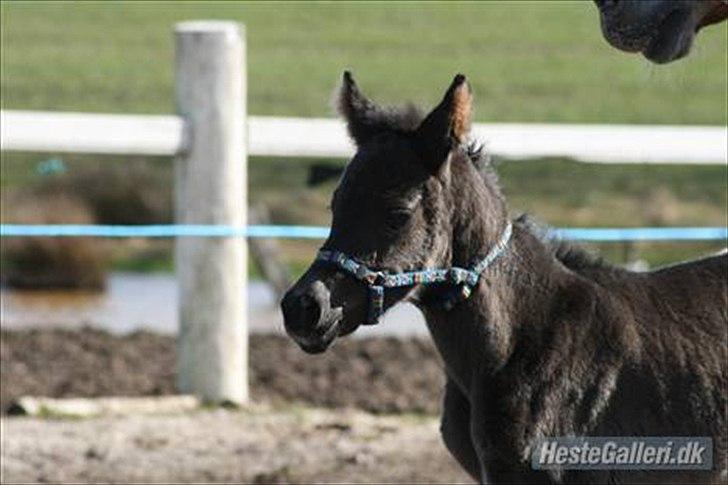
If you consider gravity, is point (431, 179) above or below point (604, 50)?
above

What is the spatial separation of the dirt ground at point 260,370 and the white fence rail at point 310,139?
1030 millimetres

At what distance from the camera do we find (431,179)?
224 inches

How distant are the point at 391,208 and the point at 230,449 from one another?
3.03 meters

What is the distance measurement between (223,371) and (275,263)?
6.72ft

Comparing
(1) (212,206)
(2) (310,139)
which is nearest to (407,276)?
(1) (212,206)

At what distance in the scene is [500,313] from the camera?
589cm

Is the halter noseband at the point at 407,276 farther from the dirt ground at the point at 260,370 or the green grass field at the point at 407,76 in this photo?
the green grass field at the point at 407,76

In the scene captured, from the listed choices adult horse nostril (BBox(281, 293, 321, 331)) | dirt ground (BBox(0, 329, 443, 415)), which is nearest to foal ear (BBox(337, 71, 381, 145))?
adult horse nostril (BBox(281, 293, 321, 331))

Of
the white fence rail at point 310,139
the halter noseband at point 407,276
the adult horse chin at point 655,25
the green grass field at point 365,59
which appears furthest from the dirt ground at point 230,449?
the green grass field at point 365,59

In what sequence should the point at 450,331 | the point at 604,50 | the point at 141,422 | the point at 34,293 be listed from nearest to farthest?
the point at 450,331, the point at 141,422, the point at 34,293, the point at 604,50

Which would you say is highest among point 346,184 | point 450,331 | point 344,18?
point 346,184

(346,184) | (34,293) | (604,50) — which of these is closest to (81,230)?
(34,293)

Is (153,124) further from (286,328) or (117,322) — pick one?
(286,328)

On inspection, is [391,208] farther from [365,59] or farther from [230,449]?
[365,59]
